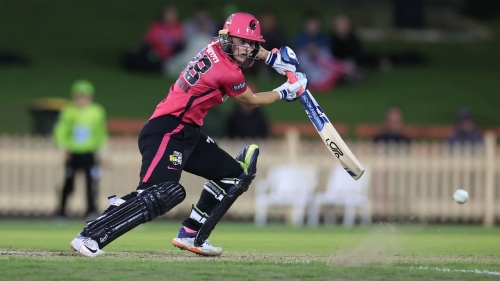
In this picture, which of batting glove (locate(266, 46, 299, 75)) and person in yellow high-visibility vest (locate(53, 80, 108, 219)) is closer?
batting glove (locate(266, 46, 299, 75))

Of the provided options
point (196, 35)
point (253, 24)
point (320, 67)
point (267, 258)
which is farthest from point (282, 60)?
point (320, 67)

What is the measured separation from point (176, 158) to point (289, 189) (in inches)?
338

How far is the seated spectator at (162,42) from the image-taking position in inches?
837

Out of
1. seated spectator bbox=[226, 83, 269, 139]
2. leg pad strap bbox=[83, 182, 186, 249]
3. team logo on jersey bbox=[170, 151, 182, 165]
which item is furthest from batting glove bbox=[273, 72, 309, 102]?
seated spectator bbox=[226, 83, 269, 139]

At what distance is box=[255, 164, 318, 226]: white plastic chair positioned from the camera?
56.5ft

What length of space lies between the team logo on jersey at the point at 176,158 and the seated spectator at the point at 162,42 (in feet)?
41.7

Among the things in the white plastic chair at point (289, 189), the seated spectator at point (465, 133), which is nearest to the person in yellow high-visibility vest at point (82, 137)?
the white plastic chair at point (289, 189)

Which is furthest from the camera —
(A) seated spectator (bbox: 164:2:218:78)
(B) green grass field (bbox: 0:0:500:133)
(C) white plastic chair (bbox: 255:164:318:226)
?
(B) green grass field (bbox: 0:0:500:133)

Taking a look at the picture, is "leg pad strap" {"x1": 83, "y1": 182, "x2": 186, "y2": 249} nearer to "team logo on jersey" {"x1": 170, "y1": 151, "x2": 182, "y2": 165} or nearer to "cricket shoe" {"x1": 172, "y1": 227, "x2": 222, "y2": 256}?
"team logo on jersey" {"x1": 170, "y1": 151, "x2": 182, "y2": 165}

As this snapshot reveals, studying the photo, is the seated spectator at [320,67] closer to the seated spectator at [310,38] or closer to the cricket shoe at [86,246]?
the seated spectator at [310,38]

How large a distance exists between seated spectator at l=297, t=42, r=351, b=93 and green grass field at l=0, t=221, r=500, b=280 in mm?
8422

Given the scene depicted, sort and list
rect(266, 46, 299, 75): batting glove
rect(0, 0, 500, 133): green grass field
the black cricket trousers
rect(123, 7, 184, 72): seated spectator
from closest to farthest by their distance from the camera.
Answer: the black cricket trousers < rect(266, 46, 299, 75): batting glove < rect(123, 7, 184, 72): seated spectator < rect(0, 0, 500, 133): green grass field

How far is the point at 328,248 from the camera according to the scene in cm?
1070

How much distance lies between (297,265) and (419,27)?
20504 mm
